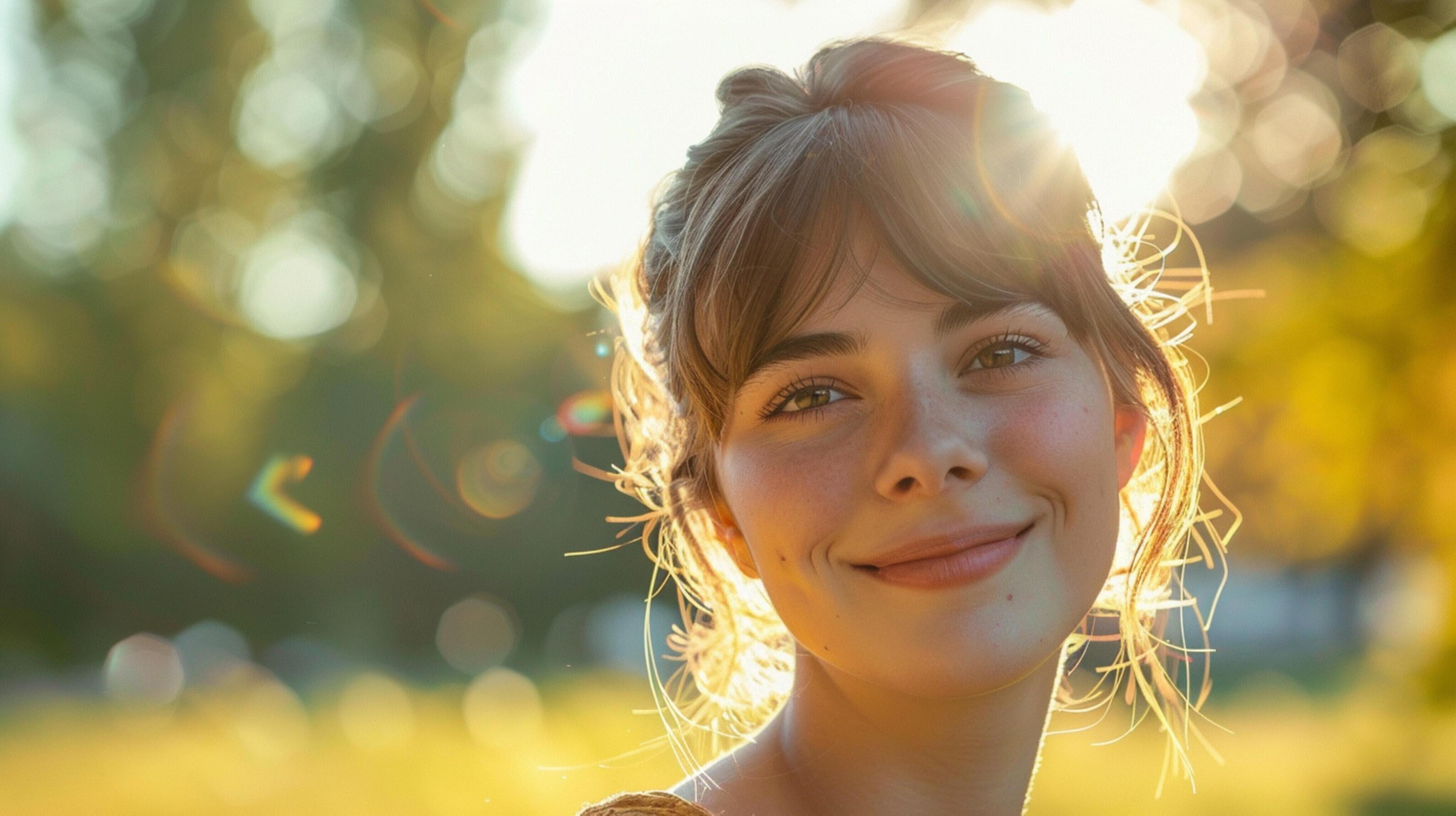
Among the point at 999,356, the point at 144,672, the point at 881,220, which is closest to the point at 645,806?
the point at 999,356

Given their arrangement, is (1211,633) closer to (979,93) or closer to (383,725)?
(383,725)

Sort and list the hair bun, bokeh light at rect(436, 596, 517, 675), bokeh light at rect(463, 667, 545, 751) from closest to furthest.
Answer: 1. the hair bun
2. bokeh light at rect(463, 667, 545, 751)
3. bokeh light at rect(436, 596, 517, 675)

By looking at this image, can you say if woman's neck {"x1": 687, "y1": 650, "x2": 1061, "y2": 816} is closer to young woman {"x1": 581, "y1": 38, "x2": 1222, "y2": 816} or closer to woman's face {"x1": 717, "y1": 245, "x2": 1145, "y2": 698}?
young woman {"x1": 581, "y1": 38, "x2": 1222, "y2": 816}

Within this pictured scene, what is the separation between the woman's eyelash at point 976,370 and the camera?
203 centimetres

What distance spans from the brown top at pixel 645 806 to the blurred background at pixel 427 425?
294 inches

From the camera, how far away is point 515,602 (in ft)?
58.0

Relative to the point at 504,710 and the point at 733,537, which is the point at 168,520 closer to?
the point at 504,710

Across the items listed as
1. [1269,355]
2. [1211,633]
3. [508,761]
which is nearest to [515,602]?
[508,761]

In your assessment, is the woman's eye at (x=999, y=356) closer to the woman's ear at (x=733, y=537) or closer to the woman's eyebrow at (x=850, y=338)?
the woman's eyebrow at (x=850, y=338)

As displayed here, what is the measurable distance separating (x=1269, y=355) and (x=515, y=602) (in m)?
11.0

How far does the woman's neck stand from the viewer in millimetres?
2201

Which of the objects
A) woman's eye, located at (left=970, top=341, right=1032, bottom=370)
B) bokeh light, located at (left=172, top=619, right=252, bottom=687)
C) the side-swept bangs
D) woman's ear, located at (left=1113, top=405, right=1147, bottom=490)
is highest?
the side-swept bangs

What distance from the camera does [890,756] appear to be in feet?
7.30

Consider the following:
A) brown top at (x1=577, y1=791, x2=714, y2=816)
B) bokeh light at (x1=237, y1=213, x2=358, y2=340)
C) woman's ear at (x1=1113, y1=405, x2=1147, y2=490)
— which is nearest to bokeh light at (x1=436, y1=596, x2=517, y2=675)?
bokeh light at (x1=237, y1=213, x2=358, y2=340)
